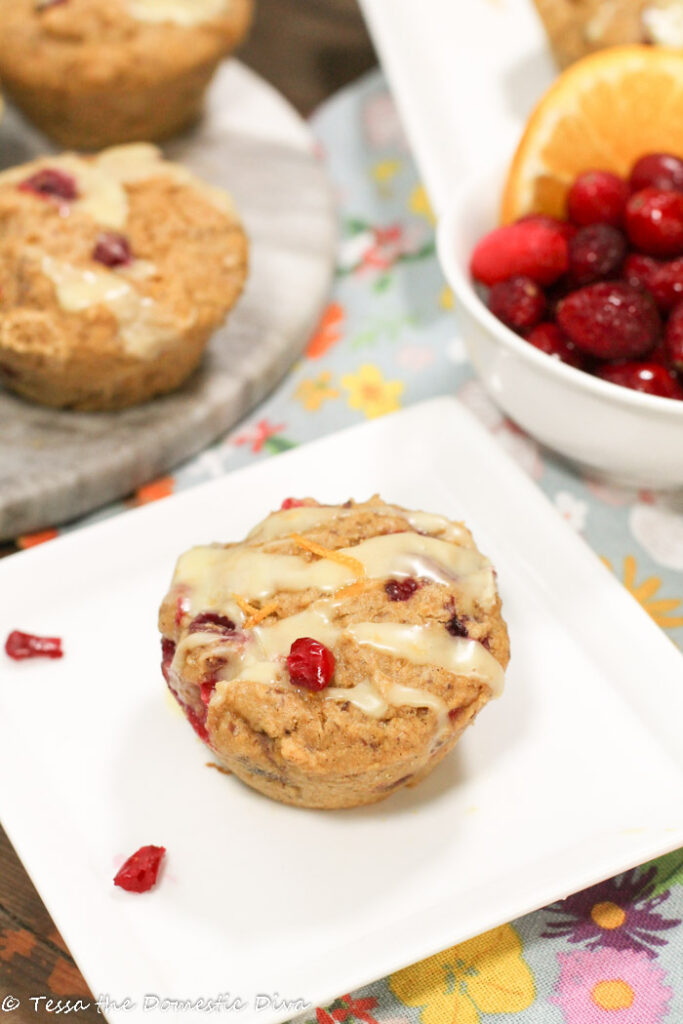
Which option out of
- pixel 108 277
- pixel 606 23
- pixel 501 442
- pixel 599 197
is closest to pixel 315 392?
pixel 501 442

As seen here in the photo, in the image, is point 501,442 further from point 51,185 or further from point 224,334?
point 51,185

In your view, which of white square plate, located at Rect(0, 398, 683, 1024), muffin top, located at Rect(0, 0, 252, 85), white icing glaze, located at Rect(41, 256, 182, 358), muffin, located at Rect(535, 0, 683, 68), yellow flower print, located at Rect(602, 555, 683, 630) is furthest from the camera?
muffin top, located at Rect(0, 0, 252, 85)

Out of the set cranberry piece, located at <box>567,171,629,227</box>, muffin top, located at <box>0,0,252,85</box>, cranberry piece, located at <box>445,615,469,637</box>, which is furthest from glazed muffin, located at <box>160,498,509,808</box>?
muffin top, located at <box>0,0,252,85</box>

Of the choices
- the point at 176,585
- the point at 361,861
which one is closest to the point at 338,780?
the point at 361,861

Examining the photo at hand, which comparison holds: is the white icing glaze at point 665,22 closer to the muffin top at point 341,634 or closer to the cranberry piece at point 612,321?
the cranberry piece at point 612,321

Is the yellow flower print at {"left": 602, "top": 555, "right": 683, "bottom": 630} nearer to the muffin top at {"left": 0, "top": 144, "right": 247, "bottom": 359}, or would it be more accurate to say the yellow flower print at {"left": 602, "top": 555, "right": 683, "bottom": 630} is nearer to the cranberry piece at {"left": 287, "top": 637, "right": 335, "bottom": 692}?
the cranberry piece at {"left": 287, "top": 637, "right": 335, "bottom": 692}

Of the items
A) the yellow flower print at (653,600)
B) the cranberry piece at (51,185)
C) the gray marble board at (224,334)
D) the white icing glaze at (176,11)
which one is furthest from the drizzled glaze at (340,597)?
the white icing glaze at (176,11)

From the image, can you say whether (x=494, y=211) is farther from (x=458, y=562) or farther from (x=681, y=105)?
(x=458, y=562)
